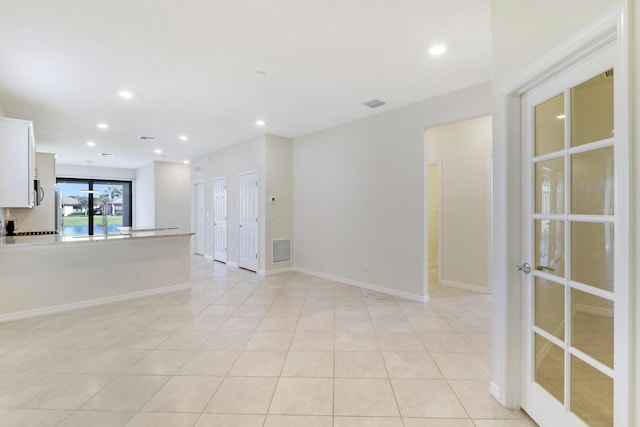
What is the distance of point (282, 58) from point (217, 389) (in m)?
2.94

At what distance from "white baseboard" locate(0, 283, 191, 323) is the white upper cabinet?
4.37 feet

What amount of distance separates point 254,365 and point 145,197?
29.1 ft

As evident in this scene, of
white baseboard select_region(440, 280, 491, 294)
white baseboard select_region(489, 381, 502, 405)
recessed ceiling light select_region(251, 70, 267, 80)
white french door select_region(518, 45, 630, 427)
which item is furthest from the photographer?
white baseboard select_region(440, 280, 491, 294)

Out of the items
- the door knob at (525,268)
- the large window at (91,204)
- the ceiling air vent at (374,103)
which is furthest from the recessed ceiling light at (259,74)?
the large window at (91,204)

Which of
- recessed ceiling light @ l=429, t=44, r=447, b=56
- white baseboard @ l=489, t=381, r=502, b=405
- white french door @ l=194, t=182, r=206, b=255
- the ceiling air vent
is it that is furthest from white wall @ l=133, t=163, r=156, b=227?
white baseboard @ l=489, t=381, r=502, b=405

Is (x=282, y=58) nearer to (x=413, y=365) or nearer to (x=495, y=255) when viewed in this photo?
(x=495, y=255)

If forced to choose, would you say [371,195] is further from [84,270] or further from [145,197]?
[145,197]

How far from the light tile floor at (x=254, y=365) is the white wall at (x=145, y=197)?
18.1 ft

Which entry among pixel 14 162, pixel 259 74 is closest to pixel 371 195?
pixel 259 74

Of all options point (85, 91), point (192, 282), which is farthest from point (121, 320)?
point (85, 91)

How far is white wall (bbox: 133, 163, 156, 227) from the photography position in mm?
8758

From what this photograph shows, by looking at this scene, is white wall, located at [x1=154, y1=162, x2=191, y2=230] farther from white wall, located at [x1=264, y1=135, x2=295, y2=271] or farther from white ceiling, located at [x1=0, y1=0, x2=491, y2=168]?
white wall, located at [x1=264, y1=135, x2=295, y2=271]

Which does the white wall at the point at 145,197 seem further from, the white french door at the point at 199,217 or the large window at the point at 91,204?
the white french door at the point at 199,217

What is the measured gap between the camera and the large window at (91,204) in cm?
944
